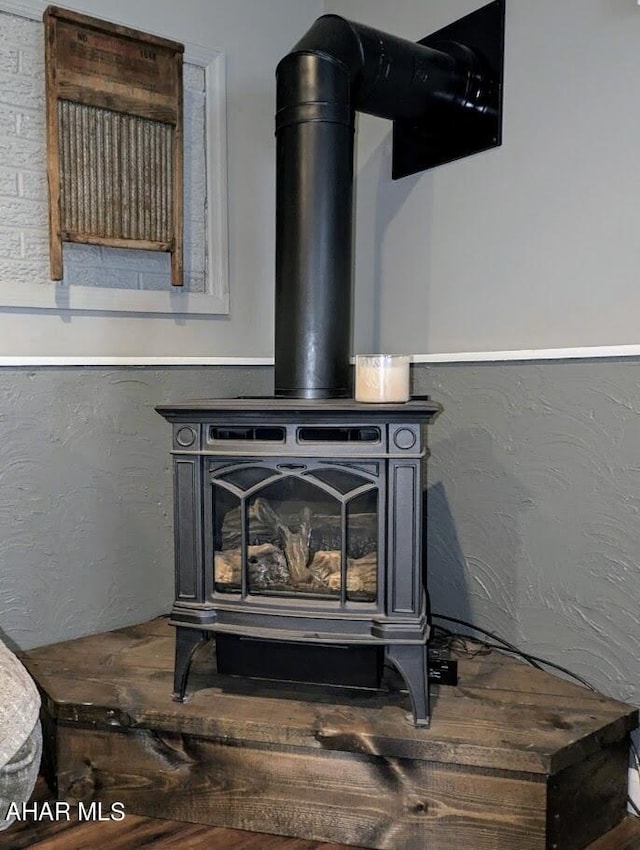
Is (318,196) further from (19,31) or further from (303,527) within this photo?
(19,31)

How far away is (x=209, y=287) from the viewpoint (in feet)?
7.77

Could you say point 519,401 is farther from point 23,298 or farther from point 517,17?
point 23,298

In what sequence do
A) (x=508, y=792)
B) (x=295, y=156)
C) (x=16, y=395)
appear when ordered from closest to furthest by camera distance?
(x=508, y=792) → (x=295, y=156) → (x=16, y=395)

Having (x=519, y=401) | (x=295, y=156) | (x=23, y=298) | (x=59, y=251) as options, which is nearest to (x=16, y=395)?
(x=23, y=298)

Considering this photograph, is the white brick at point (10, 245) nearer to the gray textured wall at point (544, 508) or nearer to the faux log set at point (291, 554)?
the faux log set at point (291, 554)

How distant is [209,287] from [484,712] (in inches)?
59.1

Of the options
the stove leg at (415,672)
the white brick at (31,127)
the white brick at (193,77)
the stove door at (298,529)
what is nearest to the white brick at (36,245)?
the white brick at (31,127)

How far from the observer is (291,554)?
5.46 ft

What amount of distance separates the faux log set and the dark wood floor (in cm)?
52

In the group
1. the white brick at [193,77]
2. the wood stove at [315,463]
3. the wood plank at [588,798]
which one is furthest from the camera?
the white brick at [193,77]

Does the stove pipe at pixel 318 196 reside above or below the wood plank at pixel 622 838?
above

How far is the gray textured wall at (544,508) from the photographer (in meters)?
1.71

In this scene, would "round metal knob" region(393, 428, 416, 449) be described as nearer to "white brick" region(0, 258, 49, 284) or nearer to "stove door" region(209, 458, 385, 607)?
"stove door" region(209, 458, 385, 607)

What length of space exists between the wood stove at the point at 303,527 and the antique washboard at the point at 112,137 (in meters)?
0.77
